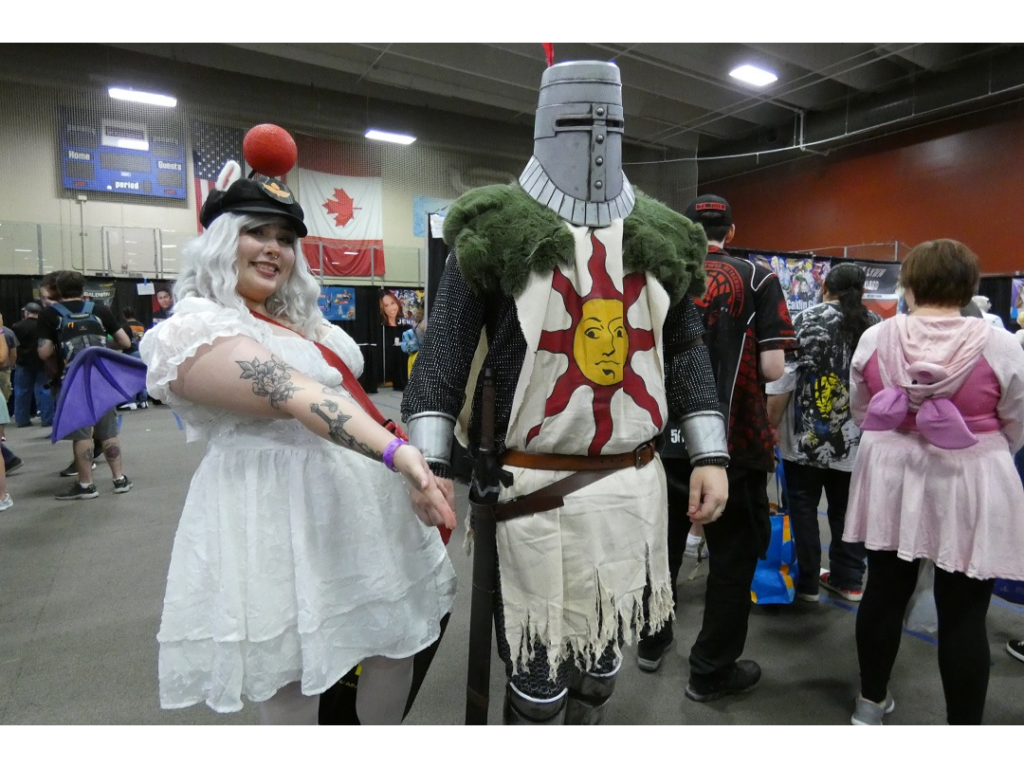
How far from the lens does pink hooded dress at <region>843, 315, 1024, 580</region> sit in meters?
1.40

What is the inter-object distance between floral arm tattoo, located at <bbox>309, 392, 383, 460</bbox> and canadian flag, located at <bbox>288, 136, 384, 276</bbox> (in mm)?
7657

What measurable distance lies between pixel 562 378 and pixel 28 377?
22.0 ft

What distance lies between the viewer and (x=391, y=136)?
27.2 feet

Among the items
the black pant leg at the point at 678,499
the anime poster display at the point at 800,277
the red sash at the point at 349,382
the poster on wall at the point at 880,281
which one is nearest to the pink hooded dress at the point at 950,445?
the black pant leg at the point at 678,499

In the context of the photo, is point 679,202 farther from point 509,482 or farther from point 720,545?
point 509,482

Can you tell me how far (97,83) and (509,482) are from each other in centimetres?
784

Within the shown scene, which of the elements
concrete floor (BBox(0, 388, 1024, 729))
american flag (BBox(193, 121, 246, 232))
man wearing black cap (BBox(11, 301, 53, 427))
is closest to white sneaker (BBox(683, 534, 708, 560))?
concrete floor (BBox(0, 388, 1024, 729))

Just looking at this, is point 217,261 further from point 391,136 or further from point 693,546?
point 391,136

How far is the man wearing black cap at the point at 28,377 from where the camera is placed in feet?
18.3

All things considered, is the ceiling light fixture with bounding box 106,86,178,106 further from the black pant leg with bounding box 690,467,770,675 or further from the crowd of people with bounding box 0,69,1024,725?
the black pant leg with bounding box 690,467,770,675

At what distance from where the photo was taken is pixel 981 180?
760 centimetres

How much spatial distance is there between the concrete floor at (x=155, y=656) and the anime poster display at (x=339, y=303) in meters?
5.75

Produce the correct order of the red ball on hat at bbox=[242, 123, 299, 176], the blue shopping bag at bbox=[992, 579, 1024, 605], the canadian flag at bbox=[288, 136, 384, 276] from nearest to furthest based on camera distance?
the red ball on hat at bbox=[242, 123, 299, 176]
the blue shopping bag at bbox=[992, 579, 1024, 605]
the canadian flag at bbox=[288, 136, 384, 276]

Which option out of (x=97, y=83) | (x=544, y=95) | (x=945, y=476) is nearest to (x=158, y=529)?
(x=544, y=95)
